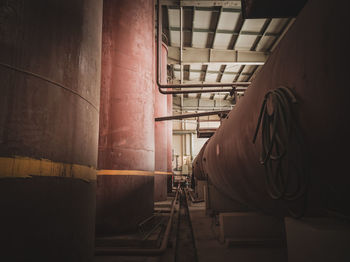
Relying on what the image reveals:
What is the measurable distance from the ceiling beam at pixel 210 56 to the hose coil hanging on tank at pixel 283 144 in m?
9.11

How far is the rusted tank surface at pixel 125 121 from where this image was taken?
10.9 ft

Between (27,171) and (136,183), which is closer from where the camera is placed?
(27,171)

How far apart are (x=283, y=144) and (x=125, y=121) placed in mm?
2811

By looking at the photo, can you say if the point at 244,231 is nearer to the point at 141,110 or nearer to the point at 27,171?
the point at 141,110

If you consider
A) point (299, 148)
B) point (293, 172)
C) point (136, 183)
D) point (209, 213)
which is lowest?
point (209, 213)

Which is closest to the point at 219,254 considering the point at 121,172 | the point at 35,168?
the point at 121,172

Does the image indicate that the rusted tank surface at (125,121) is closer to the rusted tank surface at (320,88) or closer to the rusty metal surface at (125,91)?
the rusty metal surface at (125,91)

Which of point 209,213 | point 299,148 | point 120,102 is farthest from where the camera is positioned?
point 209,213

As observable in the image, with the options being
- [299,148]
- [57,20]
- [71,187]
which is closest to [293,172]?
[299,148]

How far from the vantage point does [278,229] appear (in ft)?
9.08

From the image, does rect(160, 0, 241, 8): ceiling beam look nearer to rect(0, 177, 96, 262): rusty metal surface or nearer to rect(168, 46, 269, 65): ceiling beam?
rect(168, 46, 269, 65): ceiling beam

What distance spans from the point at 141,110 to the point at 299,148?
3.02 m

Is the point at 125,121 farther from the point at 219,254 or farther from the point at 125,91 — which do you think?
the point at 219,254

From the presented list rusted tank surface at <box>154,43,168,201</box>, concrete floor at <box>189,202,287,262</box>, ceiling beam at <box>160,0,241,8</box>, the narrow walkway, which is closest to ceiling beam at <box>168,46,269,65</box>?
rusted tank surface at <box>154,43,168,201</box>
